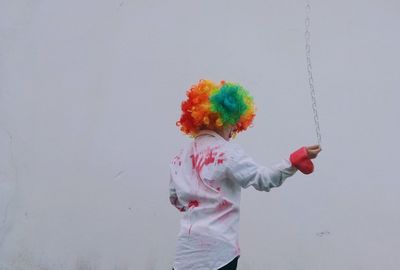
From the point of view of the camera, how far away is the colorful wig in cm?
260

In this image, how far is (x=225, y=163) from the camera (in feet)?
8.14

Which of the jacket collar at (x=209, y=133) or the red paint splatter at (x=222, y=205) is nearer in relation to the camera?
the red paint splatter at (x=222, y=205)

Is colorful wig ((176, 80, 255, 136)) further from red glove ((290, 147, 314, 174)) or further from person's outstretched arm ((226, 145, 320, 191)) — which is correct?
red glove ((290, 147, 314, 174))

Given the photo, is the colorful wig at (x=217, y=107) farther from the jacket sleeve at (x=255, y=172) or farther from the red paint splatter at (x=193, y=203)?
the red paint splatter at (x=193, y=203)

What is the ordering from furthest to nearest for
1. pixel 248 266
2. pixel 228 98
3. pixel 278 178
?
1. pixel 248 266
2. pixel 228 98
3. pixel 278 178

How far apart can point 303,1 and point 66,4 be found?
146 centimetres

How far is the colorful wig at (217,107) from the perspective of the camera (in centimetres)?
260

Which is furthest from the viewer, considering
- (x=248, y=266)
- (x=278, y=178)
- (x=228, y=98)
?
(x=248, y=266)

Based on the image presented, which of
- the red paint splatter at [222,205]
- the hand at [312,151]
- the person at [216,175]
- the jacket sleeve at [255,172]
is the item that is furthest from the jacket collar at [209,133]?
the hand at [312,151]

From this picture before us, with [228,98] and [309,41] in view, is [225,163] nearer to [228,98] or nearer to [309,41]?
[228,98]

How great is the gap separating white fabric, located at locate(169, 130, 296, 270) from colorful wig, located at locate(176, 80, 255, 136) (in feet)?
0.27

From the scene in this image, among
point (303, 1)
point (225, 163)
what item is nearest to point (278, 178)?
point (225, 163)

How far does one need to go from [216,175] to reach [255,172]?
0.17 metres

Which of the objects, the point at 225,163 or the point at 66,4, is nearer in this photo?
the point at 225,163
